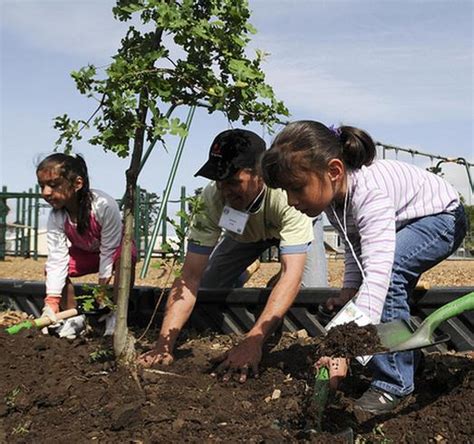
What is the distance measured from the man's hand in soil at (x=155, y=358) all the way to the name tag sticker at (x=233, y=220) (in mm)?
677

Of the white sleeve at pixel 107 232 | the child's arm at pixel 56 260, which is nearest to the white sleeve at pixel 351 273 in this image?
the white sleeve at pixel 107 232

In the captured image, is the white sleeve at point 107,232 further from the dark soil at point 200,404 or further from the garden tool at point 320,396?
the garden tool at point 320,396

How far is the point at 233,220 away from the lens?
347 centimetres

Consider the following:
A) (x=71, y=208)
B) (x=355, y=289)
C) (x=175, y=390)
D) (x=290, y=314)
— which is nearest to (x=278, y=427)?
(x=175, y=390)

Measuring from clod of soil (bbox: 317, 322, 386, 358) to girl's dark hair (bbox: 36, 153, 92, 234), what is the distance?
2367 mm

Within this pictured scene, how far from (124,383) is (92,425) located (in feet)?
1.18

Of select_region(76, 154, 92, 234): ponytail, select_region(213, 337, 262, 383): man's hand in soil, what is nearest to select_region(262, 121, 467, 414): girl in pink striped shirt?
select_region(213, 337, 262, 383): man's hand in soil

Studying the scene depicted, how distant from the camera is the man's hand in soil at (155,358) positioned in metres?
3.28

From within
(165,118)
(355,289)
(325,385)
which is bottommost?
(325,385)

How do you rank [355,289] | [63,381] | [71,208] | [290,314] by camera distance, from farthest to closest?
[71,208], [290,314], [355,289], [63,381]

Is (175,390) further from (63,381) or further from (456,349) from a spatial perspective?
(456,349)

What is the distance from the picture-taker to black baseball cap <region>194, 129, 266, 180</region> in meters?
3.26

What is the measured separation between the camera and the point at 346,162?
2.79 meters

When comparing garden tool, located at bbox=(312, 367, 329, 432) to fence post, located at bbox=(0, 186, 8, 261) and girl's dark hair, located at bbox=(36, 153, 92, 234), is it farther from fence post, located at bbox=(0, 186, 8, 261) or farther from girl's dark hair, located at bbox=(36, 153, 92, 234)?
fence post, located at bbox=(0, 186, 8, 261)
